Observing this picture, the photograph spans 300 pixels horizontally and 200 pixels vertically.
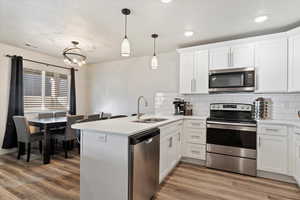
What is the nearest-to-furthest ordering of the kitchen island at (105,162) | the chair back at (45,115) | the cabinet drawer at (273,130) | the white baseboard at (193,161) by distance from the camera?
the kitchen island at (105,162) → the cabinet drawer at (273,130) → the white baseboard at (193,161) → the chair back at (45,115)

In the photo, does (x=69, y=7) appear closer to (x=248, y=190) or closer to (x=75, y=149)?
(x=75, y=149)

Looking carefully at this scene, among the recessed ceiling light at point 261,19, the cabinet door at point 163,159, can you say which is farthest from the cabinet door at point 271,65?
the cabinet door at point 163,159

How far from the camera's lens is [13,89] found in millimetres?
3424

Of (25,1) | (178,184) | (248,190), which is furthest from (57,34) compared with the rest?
(248,190)

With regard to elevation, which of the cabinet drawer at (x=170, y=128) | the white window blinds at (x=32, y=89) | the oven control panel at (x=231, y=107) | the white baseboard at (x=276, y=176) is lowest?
the white baseboard at (x=276, y=176)

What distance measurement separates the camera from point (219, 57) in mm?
2938

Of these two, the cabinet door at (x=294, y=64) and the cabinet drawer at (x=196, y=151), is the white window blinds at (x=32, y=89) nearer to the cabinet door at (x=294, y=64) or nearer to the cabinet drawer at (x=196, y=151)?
the cabinet drawer at (x=196, y=151)

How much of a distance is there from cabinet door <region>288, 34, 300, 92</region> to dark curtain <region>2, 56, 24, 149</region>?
217 inches

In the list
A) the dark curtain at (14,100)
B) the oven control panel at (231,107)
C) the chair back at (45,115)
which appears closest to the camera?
the oven control panel at (231,107)

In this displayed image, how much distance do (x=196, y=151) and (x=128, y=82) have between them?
273 cm

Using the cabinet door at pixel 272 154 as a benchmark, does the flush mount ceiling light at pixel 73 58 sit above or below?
above

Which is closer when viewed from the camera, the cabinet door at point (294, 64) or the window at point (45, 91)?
Result: the cabinet door at point (294, 64)

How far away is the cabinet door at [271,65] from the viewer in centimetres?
247

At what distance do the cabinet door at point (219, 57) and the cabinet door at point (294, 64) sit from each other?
913mm
